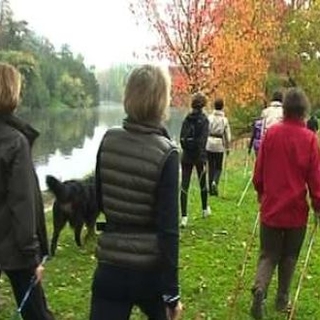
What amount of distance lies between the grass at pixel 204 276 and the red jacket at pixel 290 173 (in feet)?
3.27

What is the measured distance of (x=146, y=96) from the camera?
10.9ft

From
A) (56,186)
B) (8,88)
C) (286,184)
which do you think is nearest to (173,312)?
(8,88)

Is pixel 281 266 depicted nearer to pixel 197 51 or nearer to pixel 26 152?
pixel 26 152

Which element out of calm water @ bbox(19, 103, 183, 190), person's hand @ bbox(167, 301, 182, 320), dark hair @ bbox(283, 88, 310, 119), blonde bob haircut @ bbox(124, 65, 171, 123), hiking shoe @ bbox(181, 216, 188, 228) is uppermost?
blonde bob haircut @ bbox(124, 65, 171, 123)

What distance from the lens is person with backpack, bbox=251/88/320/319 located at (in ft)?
18.3

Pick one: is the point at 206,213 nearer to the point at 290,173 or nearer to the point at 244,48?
the point at 290,173

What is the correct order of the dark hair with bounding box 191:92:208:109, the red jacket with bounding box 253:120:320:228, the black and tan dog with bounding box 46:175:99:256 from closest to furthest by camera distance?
the red jacket with bounding box 253:120:320:228, the black and tan dog with bounding box 46:175:99:256, the dark hair with bounding box 191:92:208:109

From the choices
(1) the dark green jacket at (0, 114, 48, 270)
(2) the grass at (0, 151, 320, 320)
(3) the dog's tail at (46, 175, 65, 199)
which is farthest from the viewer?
(3) the dog's tail at (46, 175, 65, 199)

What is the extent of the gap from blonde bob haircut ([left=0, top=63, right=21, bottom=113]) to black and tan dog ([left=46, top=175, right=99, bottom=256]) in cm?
457

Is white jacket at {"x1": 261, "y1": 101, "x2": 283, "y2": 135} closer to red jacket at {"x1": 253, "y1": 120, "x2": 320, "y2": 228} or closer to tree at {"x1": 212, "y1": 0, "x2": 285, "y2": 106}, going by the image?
red jacket at {"x1": 253, "y1": 120, "x2": 320, "y2": 228}

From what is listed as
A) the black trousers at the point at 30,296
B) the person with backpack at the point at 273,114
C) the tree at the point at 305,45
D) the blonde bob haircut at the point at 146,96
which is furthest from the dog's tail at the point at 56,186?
the tree at the point at 305,45

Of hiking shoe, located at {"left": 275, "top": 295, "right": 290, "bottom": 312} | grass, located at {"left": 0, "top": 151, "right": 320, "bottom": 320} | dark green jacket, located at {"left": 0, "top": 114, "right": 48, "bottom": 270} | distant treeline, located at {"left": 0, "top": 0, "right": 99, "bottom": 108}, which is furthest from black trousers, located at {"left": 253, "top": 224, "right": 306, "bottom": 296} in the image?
distant treeline, located at {"left": 0, "top": 0, "right": 99, "bottom": 108}

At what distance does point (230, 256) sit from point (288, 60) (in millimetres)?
26277

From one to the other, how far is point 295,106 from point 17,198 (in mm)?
2708
